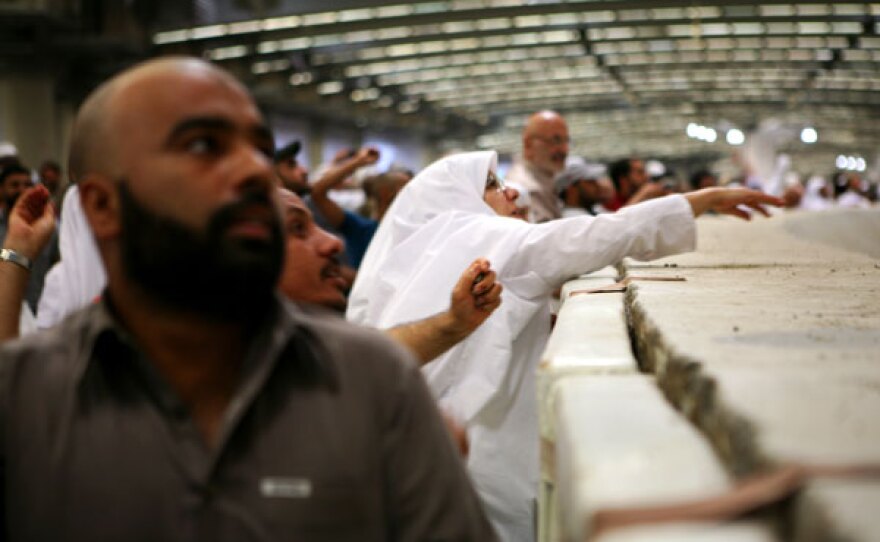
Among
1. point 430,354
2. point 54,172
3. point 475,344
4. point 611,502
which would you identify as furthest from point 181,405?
point 54,172

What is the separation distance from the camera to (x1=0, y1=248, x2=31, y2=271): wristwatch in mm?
3207

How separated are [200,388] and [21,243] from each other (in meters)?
2.07

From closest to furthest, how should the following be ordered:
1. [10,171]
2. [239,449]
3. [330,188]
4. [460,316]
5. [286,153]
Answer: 1. [239,449]
2. [460,316]
3. [330,188]
4. [286,153]
5. [10,171]

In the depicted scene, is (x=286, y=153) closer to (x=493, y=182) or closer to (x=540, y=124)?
(x=540, y=124)

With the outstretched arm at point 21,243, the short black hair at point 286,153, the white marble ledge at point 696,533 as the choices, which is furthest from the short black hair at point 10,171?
the white marble ledge at point 696,533

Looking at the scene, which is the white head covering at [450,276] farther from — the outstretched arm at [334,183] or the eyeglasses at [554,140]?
the eyeglasses at [554,140]

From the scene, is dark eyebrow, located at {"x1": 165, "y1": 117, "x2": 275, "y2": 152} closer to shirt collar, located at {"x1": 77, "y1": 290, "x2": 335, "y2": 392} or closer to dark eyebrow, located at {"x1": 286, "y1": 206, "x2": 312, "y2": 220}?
shirt collar, located at {"x1": 77, "y1": 290, "x2": 335, "y2": 392}

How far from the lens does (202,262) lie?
1.40 metres

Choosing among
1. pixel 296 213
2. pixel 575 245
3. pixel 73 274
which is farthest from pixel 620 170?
pixel 73 274

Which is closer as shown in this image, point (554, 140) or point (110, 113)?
point (110, 113)

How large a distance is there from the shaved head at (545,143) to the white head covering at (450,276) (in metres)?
2.90

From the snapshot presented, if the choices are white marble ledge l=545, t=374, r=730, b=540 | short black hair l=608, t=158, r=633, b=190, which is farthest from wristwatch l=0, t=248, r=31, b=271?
short black hair l=608, t=158, r=633, b=190

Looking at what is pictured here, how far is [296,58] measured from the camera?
19453 mm

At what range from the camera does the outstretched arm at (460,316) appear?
2955mm
